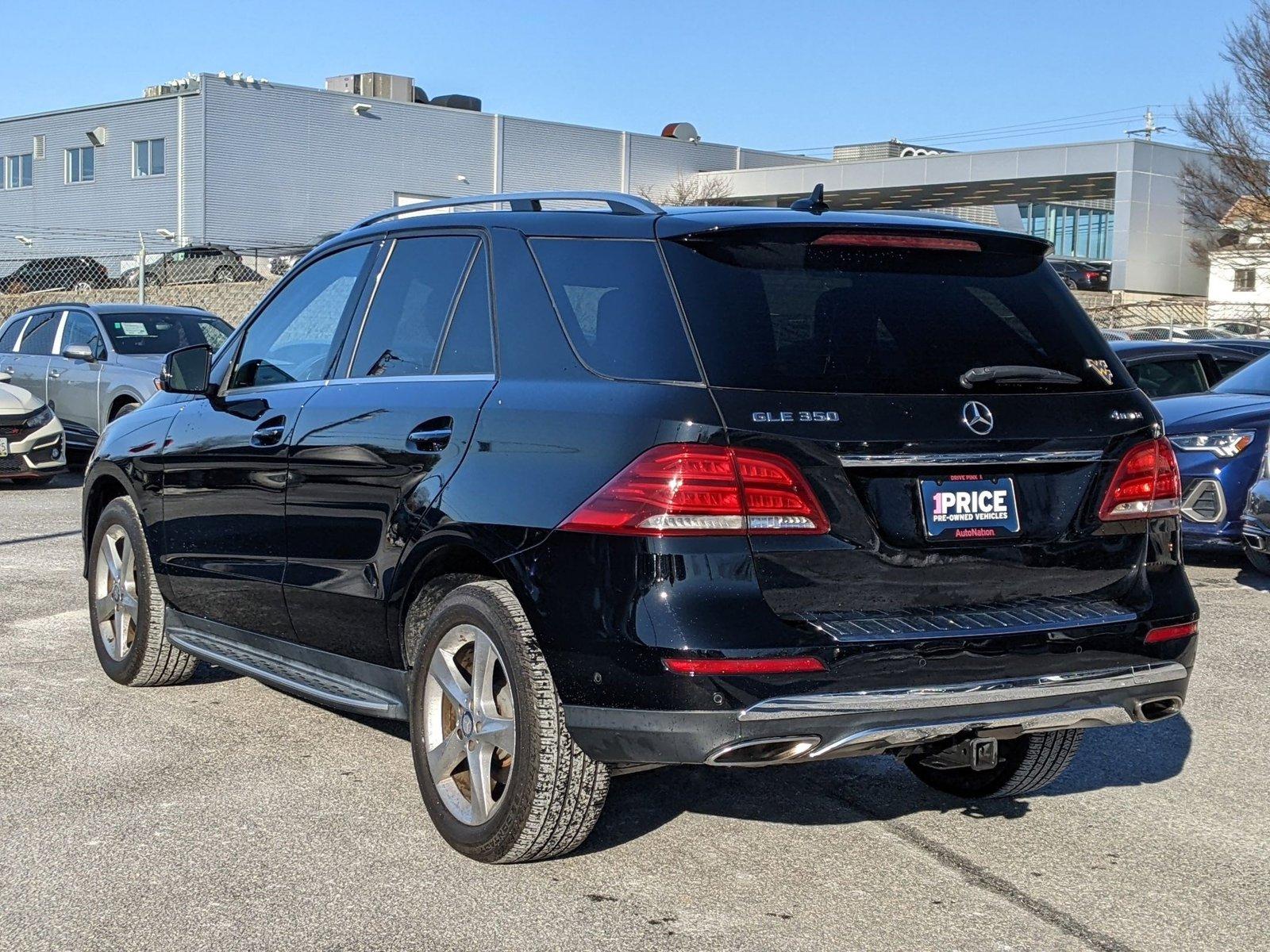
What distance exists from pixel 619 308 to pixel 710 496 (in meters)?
0.64

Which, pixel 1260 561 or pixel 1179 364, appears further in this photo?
pixel 1179 364

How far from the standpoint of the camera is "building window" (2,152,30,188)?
2744 inches

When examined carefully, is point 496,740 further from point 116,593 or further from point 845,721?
point 116,593

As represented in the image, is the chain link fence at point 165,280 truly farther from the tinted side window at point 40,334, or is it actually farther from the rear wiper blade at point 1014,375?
the rear wiper blade at point 1014,375

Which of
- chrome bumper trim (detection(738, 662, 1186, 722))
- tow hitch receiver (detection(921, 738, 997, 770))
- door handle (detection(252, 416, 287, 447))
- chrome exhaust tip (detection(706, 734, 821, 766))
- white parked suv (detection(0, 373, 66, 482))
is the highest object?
door handle (detection(252, 416, 287, 447))

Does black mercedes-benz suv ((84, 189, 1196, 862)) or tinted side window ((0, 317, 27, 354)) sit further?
tinted side window ((0, 317, 27, 354))

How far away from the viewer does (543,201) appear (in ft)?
15.6

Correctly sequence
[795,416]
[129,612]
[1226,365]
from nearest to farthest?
1. [795,416]
2. [129,612]
3. [1226,365]

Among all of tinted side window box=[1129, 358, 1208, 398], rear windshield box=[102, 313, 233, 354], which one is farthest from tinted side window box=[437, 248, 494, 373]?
rear windshield box=[102, 313, 233, 354]

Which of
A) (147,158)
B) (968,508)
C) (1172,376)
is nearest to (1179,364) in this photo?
(1172,376)

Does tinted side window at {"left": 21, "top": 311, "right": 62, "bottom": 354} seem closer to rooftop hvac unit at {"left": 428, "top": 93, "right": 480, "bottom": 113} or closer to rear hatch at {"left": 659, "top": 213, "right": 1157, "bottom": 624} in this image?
rear hatch at {"left": 659, "top": 213, "right": 1157, "bottom": 624}

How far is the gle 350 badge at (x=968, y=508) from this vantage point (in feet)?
13.2

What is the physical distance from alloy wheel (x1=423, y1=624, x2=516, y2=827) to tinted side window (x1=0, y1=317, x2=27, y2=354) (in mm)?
15301

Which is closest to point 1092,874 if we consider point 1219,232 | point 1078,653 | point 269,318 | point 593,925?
point 1078,653
